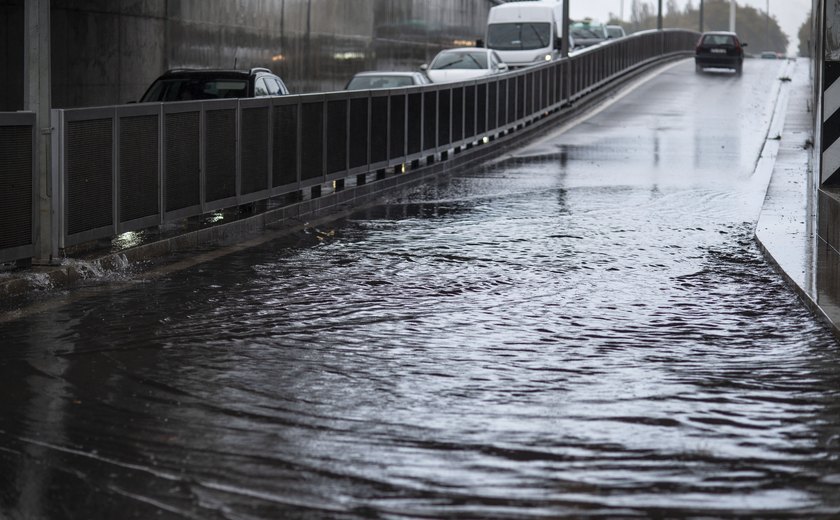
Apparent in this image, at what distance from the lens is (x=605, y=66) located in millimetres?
46312

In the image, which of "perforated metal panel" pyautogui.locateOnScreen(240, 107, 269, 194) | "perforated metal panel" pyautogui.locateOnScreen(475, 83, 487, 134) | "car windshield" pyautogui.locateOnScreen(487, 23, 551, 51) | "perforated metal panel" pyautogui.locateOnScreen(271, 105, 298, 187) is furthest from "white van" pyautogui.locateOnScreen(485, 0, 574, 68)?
"perforated metal panel" pyautogui.locateOnScreen(240, 107, 269, 194)

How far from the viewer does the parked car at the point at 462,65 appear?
117 feet

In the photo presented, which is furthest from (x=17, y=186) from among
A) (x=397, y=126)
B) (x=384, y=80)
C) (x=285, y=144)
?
(x=384, y=80)

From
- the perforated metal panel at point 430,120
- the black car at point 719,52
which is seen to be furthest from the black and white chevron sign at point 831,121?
the black car at point 719,52

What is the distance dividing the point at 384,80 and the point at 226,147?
490 inches

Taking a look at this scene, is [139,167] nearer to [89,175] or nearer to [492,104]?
[89,175]

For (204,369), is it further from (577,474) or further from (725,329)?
(725,329)

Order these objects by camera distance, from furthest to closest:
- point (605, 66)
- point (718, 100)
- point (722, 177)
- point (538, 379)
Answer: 1. point (605, 66)
2. point (718, 100)
3. point (722, 177)
4. point (538, 379)

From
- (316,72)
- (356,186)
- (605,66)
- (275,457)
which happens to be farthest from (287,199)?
(605,66)

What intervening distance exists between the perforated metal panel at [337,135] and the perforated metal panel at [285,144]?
128 centimetres

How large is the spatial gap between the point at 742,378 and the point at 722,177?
48.6 feet

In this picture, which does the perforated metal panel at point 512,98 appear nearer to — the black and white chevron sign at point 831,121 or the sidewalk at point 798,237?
the sidewalk at point 798,237

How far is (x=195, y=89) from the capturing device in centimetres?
1916

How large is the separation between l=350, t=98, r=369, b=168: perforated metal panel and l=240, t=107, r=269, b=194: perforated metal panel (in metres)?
3.21
